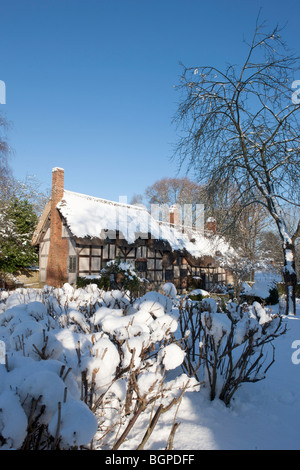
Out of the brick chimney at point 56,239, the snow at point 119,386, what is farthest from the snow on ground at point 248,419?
the brick chimney at point 56,239

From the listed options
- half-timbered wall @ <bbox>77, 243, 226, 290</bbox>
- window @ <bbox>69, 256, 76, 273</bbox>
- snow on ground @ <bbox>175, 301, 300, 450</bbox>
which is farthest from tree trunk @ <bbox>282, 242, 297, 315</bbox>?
window @ <bbox>69, 256, 76, 273</bbox>

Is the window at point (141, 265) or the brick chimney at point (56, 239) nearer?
the brick chimney at point (56, 239)

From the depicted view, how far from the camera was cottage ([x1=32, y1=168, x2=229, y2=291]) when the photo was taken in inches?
628

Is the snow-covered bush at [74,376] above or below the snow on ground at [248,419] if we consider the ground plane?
above

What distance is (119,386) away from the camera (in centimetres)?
203

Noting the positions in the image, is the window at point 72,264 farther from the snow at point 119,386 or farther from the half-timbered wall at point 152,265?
the snow at point 119,386

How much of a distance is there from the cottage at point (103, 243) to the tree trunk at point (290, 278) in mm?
5272

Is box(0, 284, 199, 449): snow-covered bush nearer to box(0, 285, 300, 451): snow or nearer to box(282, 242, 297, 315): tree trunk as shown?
box(0, 285, 300, 451): snow

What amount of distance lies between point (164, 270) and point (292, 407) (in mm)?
17009

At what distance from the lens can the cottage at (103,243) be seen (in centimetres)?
1595

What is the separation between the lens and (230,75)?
861 centimetres
